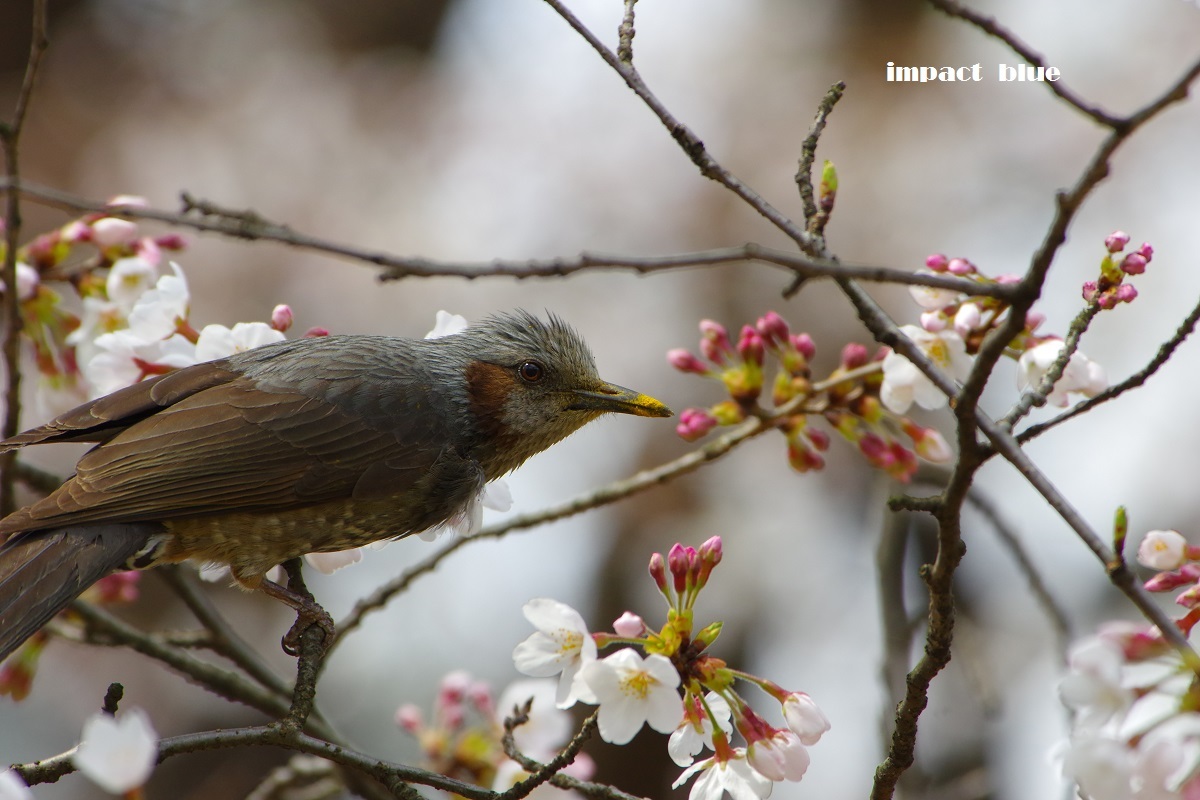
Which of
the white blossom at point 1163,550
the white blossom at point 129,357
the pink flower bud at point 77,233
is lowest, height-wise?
the white blossom at point 1163,550

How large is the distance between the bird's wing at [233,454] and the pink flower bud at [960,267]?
1.69 m

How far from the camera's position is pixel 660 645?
240cm

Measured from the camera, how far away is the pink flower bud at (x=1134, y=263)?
2373 mm

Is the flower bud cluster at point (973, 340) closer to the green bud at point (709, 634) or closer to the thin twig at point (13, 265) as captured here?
the green bud at point (709, 634)

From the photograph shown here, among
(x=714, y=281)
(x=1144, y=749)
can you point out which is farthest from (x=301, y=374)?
(x=714, y=281)

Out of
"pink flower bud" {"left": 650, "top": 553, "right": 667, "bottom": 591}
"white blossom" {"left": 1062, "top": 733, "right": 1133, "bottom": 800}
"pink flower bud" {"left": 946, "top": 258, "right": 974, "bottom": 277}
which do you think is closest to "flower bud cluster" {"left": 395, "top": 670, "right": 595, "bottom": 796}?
"pink flower bud" {"left": 650, "top": 553, "right": 667, "bottom": 591}

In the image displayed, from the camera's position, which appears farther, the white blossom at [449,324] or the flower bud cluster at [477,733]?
the flower bud cluster at [477,733]

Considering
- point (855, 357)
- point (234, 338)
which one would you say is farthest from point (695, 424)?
point (234, 338)

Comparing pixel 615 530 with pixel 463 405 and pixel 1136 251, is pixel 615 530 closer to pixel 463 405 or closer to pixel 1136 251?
pixel 463 405

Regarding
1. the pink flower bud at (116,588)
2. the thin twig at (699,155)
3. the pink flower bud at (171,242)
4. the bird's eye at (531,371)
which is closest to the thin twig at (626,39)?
the thin twig at (699,155)

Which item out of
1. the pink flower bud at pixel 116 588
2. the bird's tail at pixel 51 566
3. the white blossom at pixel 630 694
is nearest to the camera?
the white blossom at pixel 630 694

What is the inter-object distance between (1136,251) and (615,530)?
16.8 feet

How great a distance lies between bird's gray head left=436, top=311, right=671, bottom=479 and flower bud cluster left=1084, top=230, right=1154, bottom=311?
1.62 meters

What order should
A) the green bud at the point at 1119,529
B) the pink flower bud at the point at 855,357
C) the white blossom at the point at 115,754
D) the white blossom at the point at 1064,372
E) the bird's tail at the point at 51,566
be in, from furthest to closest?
the pink flower bud at the point at 855,357 < the bird's tail at the point at 51,566 < the white blossom at the point at 1064,372 < the green bud at the point at 1119,529 < the white blossom at the point at 115,754
